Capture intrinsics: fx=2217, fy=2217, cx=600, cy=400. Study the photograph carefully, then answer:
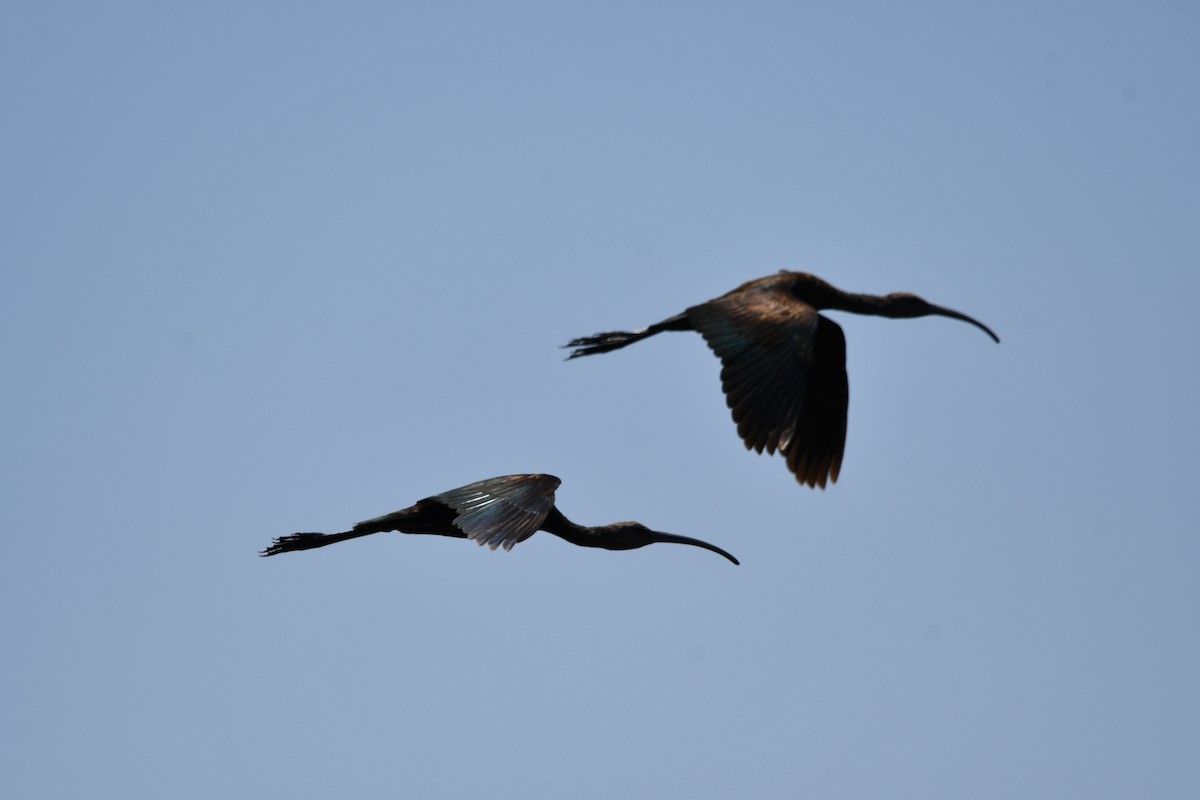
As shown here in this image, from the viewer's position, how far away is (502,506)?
2056cm

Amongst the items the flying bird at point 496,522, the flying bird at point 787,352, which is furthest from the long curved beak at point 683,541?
the flying bird at point 787,352

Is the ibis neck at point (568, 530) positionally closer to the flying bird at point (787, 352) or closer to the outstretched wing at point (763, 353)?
the flying bird at point (787, 352)

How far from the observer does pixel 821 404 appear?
2181 cm

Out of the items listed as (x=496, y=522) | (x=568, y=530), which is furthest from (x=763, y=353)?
(x=568, y=530)

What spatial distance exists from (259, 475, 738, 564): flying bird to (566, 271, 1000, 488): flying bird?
1.45m

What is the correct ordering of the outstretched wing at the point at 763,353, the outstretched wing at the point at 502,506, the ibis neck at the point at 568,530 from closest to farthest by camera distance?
the outstretched wing at the point at 763,353 < the outstretched wing at the point at 502,506 < the ibis neck at the point at 568,530

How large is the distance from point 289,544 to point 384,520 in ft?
3.66

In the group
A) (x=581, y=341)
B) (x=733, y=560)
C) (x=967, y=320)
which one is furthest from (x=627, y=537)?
(x=967, y=320)

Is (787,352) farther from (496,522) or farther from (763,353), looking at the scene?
(496,522)

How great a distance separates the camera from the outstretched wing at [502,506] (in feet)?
65.6

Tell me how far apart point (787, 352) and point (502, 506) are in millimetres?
3098

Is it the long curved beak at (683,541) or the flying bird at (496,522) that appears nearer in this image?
the flying bird at (496,522)

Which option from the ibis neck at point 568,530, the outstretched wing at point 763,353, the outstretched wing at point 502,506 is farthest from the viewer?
the ibis neck at point 568,530

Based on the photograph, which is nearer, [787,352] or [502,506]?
[787,352]
